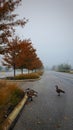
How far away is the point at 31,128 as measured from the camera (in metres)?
7.16

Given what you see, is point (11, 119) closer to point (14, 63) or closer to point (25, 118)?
point (25, 118)

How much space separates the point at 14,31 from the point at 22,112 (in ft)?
19.5

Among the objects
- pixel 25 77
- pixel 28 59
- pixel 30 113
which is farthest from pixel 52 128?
pixel 28 59

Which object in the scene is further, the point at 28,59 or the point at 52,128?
the point at 28,59

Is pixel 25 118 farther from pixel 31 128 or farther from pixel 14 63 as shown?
pixel 14 63

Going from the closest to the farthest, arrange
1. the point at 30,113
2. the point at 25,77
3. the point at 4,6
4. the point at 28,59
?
the point at 30,113 → the point at 4,6 → the point at 25,77 → the point at 28,59

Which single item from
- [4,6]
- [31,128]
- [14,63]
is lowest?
[31,128]

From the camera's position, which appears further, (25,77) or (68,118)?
(25,77)

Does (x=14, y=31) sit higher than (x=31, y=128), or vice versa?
(x=14, y=31)

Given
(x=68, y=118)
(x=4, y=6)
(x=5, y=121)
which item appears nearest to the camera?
(x=5, y=121)

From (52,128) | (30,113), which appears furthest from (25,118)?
(52,128)

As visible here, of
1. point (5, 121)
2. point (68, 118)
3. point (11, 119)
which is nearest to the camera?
point (5, 121)

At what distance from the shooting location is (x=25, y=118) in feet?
28.1

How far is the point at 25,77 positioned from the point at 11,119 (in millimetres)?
26369
